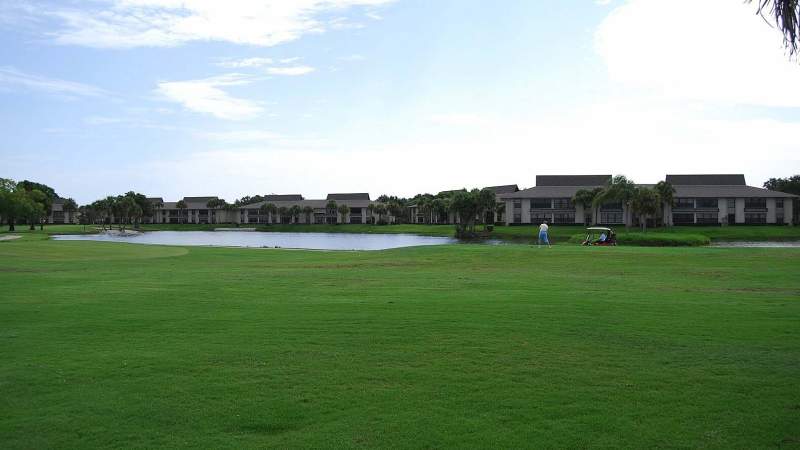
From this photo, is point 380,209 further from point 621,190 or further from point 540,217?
point 621,190

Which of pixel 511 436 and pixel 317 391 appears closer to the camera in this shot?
pixel 511 436

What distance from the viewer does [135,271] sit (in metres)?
25.6

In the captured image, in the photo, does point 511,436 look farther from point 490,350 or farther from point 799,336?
point 799,336

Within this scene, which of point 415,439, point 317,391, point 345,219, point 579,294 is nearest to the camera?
point 415,439

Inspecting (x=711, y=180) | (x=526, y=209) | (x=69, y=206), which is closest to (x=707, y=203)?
(x=711, y=180)

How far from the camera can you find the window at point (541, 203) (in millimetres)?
127812

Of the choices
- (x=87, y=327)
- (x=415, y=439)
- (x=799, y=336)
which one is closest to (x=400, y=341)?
(x=415, y=439)

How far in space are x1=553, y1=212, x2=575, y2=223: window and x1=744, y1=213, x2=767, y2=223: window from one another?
106 ft

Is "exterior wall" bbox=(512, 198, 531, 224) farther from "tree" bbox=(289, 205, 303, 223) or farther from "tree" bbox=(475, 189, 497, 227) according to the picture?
"tree" bbox=(289, 205, 303, 223)

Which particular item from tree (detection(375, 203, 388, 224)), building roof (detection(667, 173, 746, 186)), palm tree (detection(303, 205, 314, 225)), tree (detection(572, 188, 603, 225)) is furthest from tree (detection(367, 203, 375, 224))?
building roof (detection(667, 173, 746, 186))

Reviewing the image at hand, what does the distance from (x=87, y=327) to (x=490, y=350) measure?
8.17m

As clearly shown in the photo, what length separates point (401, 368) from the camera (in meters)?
9.26

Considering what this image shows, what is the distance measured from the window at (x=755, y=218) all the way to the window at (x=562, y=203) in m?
32.9

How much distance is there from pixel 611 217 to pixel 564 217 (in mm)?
9311
